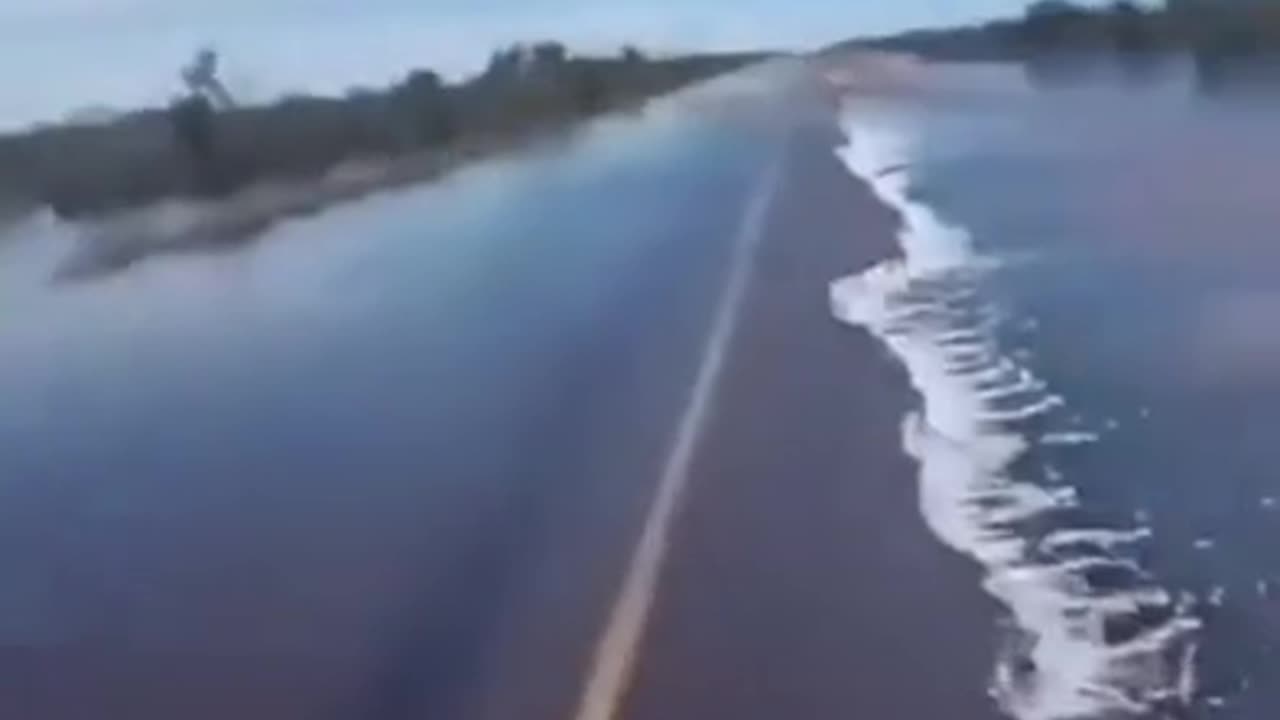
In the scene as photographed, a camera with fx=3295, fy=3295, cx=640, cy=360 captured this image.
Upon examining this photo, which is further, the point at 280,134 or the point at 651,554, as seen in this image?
the point at 280,134

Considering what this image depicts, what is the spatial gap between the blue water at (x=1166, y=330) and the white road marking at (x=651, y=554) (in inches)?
87.6

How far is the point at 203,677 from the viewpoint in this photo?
15984 mm

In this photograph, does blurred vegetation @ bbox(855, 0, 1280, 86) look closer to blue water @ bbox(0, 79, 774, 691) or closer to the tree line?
the tree line

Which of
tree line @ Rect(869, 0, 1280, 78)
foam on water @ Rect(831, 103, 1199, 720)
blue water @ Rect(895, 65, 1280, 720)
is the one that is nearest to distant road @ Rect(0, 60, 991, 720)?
foam on water @ Rect(831, 103, 1199, 720)

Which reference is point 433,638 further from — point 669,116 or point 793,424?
point 669,116

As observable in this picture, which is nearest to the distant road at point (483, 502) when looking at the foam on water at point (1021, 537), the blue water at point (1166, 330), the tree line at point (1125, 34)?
the foam on water at point (1021, 537)

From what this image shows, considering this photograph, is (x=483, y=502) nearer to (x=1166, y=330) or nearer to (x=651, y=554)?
(x=651, y=554)

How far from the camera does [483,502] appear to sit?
20344 millimetres

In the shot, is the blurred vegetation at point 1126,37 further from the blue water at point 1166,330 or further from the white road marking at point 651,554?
the white road marking at point 651,554

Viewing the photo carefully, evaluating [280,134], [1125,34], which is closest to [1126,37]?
[1125,34]

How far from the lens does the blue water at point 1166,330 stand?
52.0 ft

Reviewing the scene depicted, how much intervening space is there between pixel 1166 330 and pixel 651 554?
367 inches

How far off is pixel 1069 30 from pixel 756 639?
107436 mm

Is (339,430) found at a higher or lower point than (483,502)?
lower
